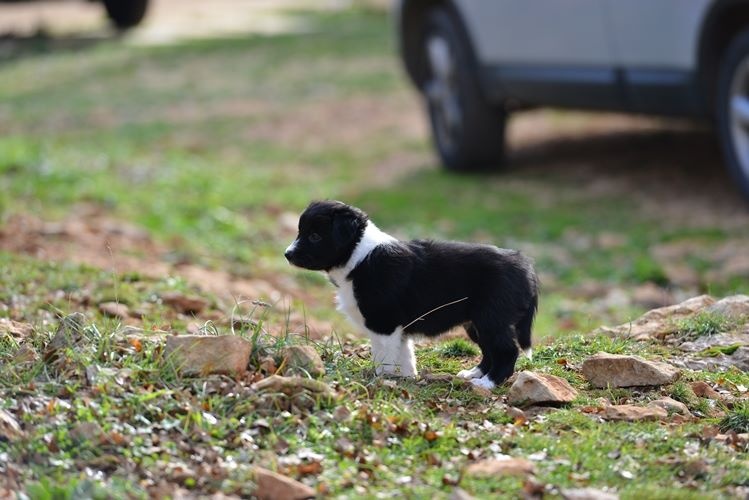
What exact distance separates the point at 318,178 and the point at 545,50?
2.60 metres

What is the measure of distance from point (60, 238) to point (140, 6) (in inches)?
560

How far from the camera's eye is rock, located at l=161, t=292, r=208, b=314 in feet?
21.7

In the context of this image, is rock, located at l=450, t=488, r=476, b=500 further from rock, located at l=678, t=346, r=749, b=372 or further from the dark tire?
the dark tire

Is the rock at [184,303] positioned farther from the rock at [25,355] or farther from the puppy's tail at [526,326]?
the puppy's tail at [526,326]

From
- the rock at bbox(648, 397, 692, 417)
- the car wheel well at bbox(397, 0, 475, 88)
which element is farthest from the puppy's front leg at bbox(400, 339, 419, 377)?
the car wheel well at bbox(397, 0, 475, 88)

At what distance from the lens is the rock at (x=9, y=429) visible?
13.3 ft

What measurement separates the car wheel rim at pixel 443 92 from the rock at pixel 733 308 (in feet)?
19.2

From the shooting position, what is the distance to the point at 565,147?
1283 cm

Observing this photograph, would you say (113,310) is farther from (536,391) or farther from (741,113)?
(741,113)

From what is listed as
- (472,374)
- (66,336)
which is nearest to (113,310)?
(66,336)

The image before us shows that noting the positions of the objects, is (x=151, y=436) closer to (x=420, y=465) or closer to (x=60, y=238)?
(x=420, y=465)

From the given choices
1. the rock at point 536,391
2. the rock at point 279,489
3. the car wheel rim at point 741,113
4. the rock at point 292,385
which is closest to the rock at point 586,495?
the rock at point 279,489

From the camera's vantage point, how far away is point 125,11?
72.2 feet

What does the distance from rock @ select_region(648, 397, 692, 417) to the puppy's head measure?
125 cm
